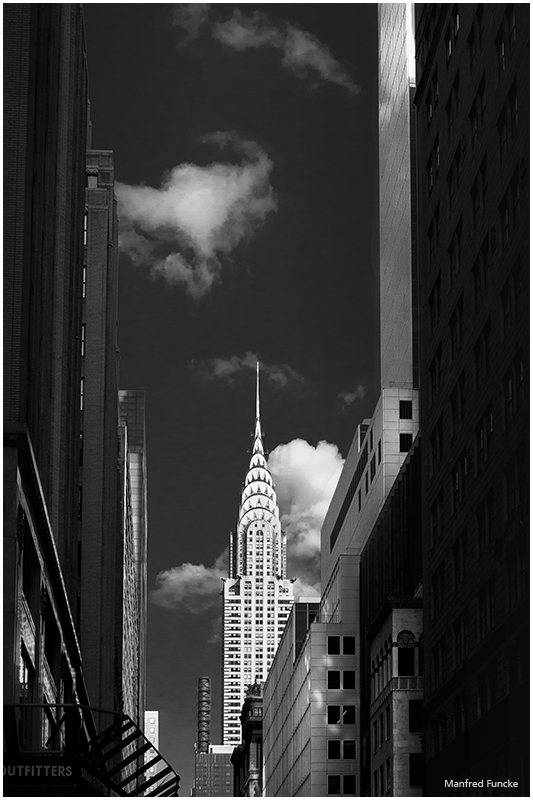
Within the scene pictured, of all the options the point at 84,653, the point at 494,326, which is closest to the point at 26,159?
the point at 494,326

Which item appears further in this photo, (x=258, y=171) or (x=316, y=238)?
(x=316, y=238)

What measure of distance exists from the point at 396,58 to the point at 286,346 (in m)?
64.0

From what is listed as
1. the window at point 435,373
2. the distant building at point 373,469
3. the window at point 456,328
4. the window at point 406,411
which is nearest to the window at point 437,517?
the window at point 435,373

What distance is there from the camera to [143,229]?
8675 centimetres

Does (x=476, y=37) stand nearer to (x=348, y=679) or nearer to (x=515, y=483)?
(x=515, y=483)

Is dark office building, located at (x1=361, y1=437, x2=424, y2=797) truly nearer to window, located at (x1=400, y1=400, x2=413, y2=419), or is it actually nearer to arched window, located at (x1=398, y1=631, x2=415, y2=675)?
arched window, located at (x1=398, y1=631, x2=415, y2=675)

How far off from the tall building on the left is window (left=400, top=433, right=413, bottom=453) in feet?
98.1

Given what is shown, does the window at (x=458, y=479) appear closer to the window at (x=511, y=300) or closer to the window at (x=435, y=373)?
the window at (x=435, y=373)

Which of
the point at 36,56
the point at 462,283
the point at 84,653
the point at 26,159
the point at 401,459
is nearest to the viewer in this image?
the point at 26,159

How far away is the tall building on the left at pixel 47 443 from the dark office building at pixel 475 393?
58.4ft

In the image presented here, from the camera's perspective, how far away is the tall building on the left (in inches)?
1738

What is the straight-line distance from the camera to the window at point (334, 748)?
139m

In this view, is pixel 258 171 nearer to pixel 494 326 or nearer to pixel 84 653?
pixel 494 326

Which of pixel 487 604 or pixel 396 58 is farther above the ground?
pixel 396 58
